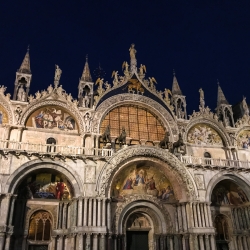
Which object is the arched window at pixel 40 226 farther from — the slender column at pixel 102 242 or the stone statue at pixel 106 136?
the stone statue at pixel 106 136

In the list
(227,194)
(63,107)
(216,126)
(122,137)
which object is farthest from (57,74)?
(227,194)

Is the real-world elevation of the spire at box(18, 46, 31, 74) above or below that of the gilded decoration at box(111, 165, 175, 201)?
above

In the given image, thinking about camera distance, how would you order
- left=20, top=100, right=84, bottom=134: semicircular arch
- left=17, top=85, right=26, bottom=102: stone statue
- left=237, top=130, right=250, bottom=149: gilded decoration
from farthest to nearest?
left=237, top=130, right=250, bottom=149: gilded decoration, left=17, top=85, right=26, bottom=102: stone statue, left=20, top=100, right=84, bottom=134: semicircular arch

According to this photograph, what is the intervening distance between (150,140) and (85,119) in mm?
5541

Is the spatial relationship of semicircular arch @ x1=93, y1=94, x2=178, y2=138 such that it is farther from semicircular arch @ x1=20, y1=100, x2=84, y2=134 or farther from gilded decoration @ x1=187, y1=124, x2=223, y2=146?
semicircular arch @ x1=20, y1=100, x2=84, y2=134

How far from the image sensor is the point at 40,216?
683 inches

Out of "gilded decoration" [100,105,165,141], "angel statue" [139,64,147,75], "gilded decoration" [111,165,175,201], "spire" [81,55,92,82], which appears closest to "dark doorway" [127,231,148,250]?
"gilded decoration" [111,165,175,201]

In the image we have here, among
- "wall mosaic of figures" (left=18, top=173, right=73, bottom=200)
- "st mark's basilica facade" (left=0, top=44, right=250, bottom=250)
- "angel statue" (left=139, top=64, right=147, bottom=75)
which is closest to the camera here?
"st mark's basilica facade" (left=0, top=44, right=250, bottom=250)

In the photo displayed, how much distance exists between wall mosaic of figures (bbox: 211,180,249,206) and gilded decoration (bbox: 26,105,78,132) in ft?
39.1

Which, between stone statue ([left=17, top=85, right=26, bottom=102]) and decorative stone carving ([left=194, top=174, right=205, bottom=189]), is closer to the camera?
decorative stone carving ([left=194, top=174, right=205, bottom=189])

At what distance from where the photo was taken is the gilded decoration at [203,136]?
23234 millimetres

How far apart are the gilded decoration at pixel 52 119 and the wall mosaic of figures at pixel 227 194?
39.1ft

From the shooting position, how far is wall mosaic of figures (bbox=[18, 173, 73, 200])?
17391 millimetres

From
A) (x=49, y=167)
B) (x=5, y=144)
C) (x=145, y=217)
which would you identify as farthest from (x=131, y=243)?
(x=5, y=144)
